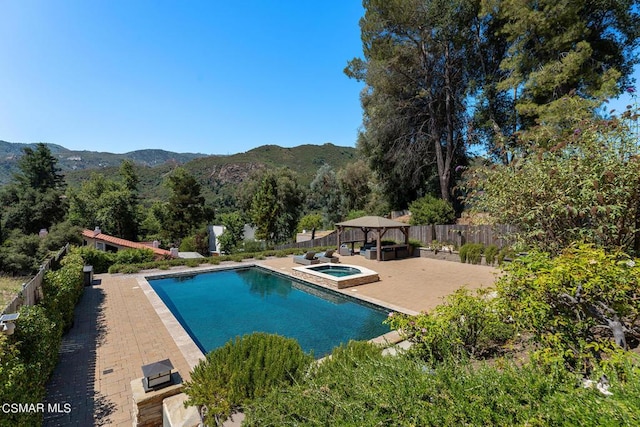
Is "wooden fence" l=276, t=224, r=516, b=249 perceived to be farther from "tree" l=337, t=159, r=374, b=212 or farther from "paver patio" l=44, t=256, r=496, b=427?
"tree" l=337, t=159, r=374, b=212

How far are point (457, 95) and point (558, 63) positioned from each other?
6.21 meters

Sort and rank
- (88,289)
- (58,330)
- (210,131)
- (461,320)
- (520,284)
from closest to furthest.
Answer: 1. (520,284)
2. (461,320)
3. (58,330)
4. (88,289)
5. (210,131)

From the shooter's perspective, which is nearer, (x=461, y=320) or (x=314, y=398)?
(x=314, y=398)

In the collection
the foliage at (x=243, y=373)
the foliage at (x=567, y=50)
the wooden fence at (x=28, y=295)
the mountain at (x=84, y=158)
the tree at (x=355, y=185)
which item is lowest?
the foliage at (x=243, y=373)

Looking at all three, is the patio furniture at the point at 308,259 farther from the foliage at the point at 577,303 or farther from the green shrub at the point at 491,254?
the foliage at the point at 577,303

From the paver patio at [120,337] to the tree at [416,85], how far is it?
9.95m

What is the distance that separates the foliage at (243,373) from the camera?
2.84 metres

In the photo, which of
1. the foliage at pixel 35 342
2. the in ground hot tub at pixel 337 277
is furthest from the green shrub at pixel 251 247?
the foliage at pixel 35 342

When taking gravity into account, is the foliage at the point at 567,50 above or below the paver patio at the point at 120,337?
above

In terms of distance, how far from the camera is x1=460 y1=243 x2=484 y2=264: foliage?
530 inches

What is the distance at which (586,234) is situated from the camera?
4.76m

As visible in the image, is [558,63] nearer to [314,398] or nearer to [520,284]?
[520,284]

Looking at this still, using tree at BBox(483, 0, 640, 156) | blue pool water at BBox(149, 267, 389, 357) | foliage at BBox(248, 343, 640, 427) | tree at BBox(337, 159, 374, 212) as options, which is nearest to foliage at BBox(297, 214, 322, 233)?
tree at BBox(337, 159, 374, 212)

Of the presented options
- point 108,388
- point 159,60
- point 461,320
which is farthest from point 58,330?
point 159,60
